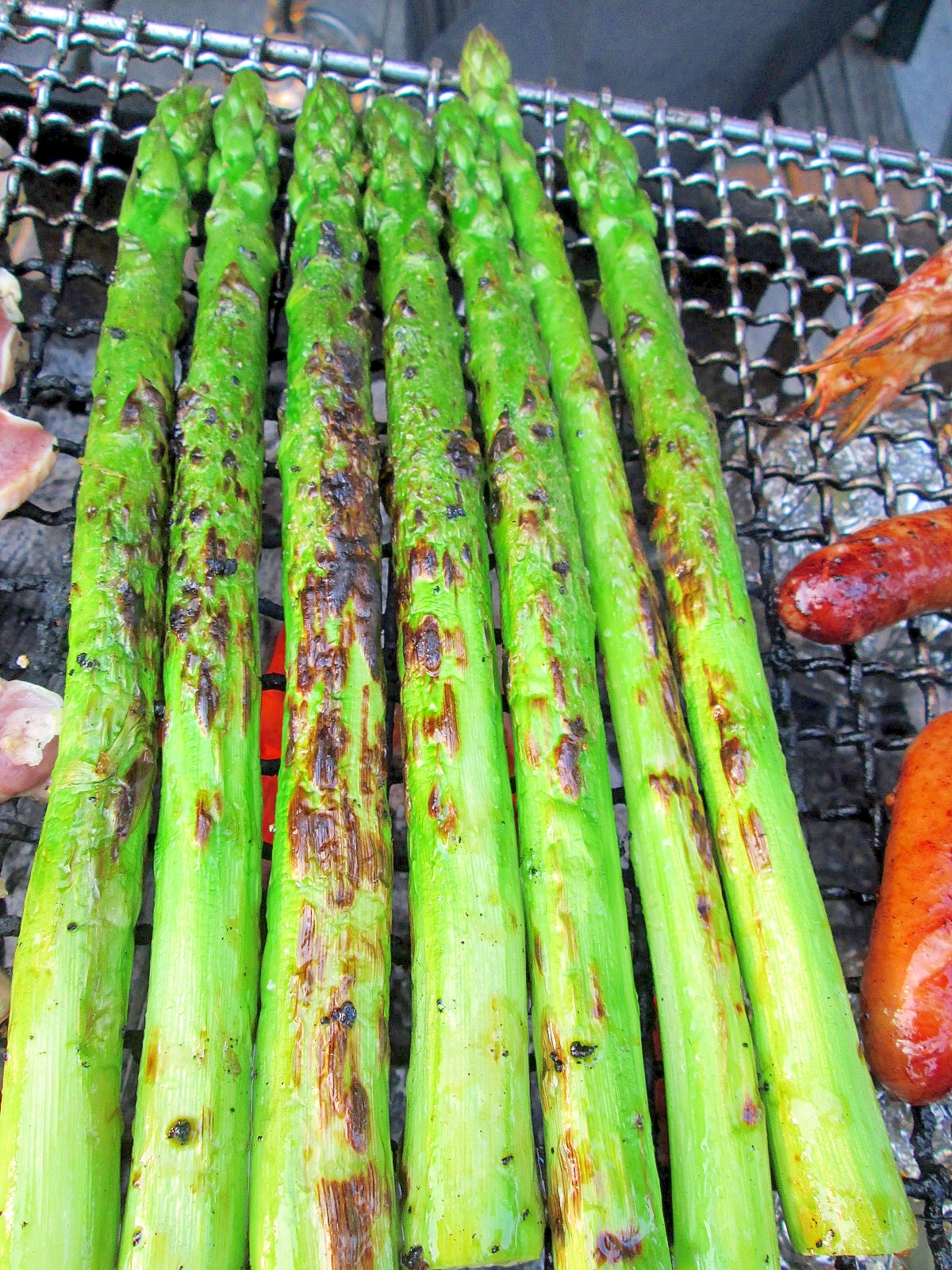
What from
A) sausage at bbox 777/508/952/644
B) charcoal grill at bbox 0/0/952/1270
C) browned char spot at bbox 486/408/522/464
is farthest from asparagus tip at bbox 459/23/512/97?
sausage at bbox 777/508/952/644

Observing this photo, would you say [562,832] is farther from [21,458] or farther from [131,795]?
[21,458]

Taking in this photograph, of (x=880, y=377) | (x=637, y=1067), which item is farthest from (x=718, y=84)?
(x=637, y=1067)

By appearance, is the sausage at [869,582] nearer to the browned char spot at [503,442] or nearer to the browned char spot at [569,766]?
the browned char spot at [569,766]

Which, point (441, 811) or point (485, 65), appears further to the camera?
point (485, 65)

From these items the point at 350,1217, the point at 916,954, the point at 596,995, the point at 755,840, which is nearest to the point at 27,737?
the point at 350,1217

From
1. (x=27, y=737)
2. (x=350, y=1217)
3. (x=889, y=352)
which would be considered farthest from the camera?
(x=889, y=352)

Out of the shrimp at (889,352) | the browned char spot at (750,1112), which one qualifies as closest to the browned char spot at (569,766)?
the browned char spot at (750,1112)
